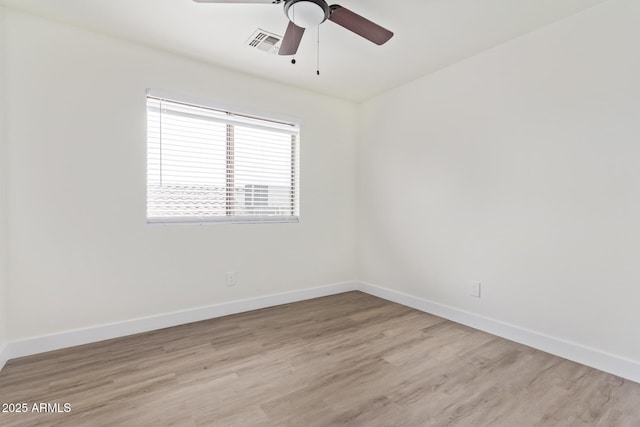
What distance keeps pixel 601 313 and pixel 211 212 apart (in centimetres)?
311

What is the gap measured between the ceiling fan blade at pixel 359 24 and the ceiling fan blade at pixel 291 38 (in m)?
0.24

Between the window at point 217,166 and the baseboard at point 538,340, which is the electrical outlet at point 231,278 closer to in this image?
the window at point 217,166

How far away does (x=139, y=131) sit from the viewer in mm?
2529

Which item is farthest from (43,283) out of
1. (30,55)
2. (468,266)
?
(468,266)

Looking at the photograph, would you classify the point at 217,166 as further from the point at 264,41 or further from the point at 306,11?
the point at 306,11

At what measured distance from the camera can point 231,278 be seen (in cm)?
300

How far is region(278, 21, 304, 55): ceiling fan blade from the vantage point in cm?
192

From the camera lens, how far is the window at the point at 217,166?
8.69 feet

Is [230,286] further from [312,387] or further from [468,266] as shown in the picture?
[468,266]

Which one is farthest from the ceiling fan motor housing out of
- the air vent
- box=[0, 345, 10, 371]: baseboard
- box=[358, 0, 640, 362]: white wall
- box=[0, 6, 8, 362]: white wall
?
box=[0, 345, 10, 371]: baseboard

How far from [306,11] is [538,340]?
2783 millimetres

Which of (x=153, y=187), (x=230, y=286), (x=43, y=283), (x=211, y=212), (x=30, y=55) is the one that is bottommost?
(x=230, y=286)

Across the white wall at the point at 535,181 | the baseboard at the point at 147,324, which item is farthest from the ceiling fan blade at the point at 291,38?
the baseboard at the point at 147,324

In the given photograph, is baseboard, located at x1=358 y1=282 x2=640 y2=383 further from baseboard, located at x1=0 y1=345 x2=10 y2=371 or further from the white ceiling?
baseboard, located at x1=0 y1=345 x2=10 y2=371
